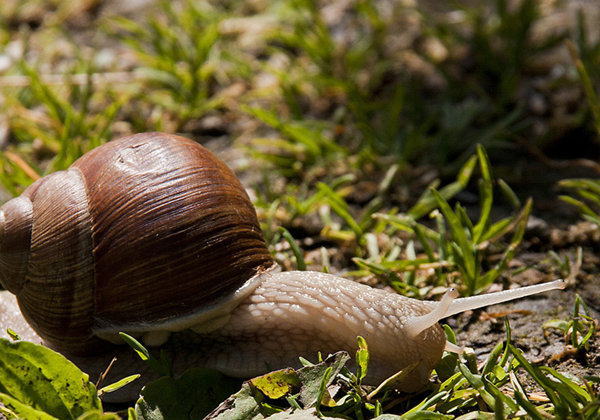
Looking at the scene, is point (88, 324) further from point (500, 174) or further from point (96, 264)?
point (500, 174)

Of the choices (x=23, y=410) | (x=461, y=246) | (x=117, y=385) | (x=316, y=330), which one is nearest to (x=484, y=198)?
(x=461, y=246)

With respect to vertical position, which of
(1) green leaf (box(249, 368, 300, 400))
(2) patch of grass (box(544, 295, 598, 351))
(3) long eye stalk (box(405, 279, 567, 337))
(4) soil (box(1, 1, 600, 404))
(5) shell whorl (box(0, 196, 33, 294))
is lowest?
(4) soil (box(1, 1, 600, 404))

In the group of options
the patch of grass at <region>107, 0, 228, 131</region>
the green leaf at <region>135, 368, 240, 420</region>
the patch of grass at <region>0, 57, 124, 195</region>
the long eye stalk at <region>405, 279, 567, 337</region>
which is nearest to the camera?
the green leaf at <region>135, 368, 240, 420</region>

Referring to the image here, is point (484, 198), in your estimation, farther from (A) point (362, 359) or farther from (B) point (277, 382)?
(B) point (277, 382)

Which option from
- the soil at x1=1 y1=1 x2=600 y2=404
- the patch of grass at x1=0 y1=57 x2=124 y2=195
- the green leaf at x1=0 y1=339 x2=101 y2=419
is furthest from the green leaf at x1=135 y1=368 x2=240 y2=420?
the patch of grass at x1=0 y1=57 x2=124 y2=195

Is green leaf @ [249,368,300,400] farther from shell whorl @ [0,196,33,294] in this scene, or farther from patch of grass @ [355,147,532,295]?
shell whorl @ [0,196,33,294]

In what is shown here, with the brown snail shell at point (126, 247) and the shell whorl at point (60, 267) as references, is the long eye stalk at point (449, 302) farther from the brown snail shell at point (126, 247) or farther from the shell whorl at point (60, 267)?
the shell whorl at point (60, 267)

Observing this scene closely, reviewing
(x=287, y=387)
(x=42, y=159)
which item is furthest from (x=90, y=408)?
(x=42, y=159)
